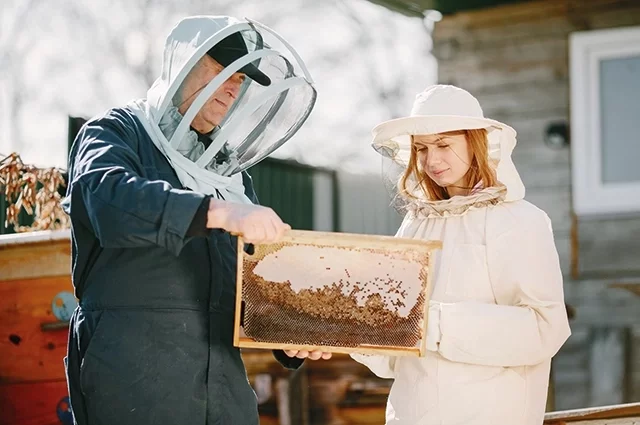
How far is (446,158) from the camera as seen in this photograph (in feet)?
10.8

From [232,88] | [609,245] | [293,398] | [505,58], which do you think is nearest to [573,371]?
[609,245]

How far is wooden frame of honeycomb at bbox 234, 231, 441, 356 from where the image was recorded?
9.41ft

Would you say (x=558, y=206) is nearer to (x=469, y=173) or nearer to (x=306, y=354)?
(x=469, y=173)

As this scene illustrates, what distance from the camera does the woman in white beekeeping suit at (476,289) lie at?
3111 mm

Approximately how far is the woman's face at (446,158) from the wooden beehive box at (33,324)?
69.2 inches

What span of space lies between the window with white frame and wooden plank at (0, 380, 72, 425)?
15.7ft

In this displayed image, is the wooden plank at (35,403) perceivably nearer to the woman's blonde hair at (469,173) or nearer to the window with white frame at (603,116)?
the woman's blonde hair at (469,173)

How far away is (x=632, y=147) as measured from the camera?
7.88 metres

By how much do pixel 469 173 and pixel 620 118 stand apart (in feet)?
16.3

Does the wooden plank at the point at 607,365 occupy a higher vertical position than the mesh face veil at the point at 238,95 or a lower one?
lower

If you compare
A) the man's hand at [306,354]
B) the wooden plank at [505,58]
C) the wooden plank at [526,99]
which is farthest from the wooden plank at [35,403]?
the wooden plank at [505,58]

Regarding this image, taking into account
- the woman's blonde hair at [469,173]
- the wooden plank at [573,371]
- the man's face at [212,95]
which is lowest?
the wooden plank at [573,371]

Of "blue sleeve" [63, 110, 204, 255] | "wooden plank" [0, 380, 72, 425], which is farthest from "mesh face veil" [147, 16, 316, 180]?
"wooden plank" [0, 380, 72, 425]

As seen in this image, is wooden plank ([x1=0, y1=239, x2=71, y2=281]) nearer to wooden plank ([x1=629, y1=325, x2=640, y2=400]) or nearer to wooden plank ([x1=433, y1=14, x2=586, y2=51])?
wooden plank ([x1=629, y1=325, x2=640, y2=400])
